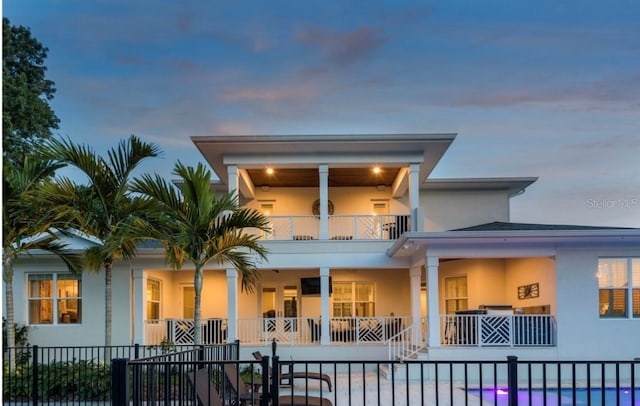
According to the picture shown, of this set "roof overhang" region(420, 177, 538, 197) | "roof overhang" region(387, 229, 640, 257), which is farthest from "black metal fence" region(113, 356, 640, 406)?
"roof overhang" region(420, 177, 538, 197)

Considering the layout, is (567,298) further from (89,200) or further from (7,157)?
(7,157)

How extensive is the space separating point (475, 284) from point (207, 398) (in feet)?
40.8

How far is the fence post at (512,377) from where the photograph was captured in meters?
5.63

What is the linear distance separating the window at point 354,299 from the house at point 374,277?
33 millimetres

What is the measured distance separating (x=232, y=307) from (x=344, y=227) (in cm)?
473

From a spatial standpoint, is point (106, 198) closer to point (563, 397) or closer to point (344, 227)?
point (344, 227)

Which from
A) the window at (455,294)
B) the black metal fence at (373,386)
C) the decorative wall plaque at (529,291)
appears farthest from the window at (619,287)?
the window at (455,294)

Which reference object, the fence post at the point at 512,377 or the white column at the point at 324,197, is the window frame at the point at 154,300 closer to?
the white column at the point at 324,197

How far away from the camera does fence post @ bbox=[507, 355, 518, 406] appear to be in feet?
18.5

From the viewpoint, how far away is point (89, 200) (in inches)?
450

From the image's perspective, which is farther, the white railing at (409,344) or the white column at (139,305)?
the white column at (139,305)

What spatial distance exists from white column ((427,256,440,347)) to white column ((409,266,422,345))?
1307 millimetres

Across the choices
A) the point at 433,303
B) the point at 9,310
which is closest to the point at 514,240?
the point at 433,303

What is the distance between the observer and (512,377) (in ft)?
18.9
